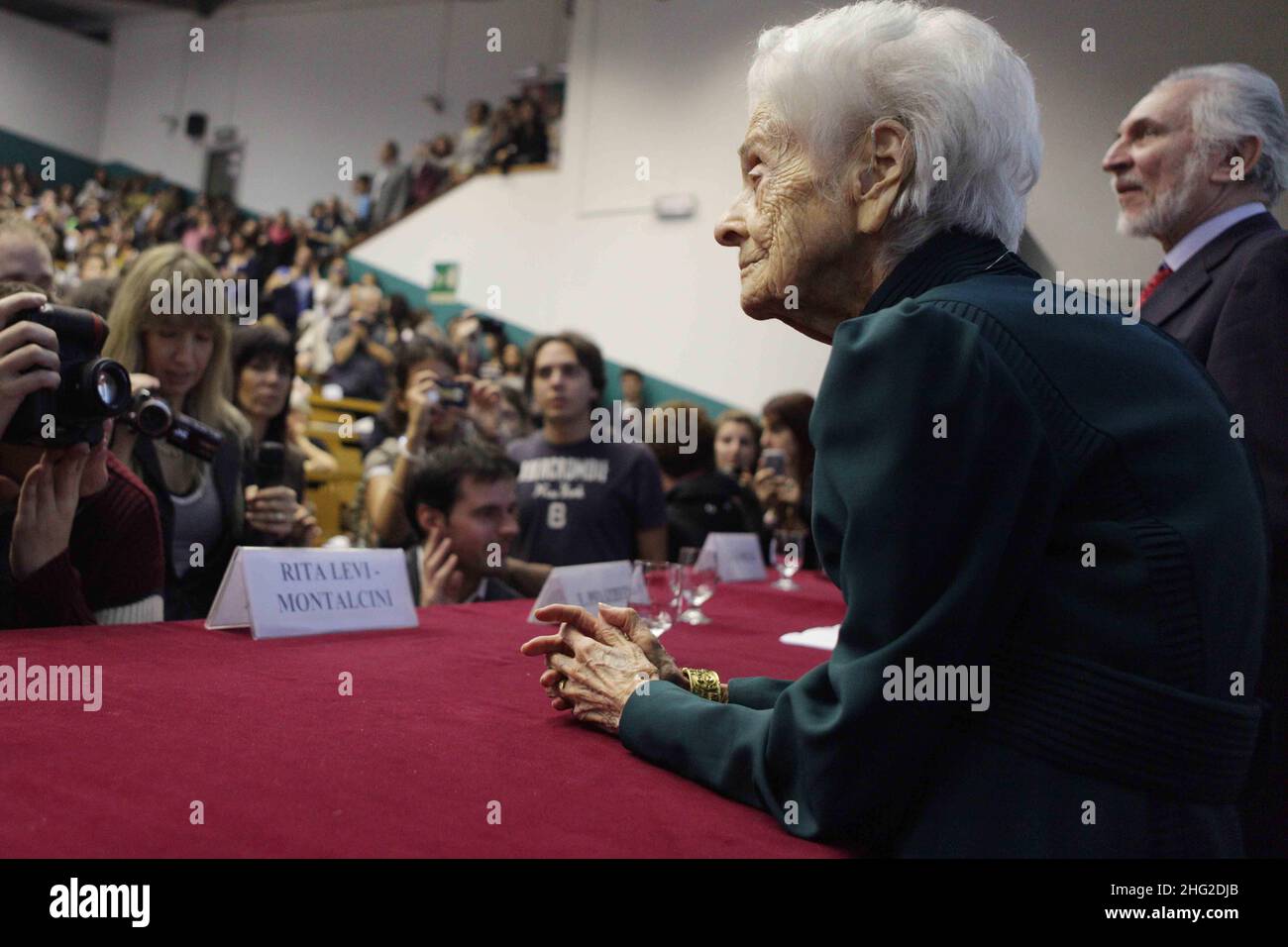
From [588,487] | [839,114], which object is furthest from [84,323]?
[588,487]

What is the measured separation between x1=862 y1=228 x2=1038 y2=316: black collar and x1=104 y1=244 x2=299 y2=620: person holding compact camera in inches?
59.7

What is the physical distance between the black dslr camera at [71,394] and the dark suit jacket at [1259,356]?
4.93ft

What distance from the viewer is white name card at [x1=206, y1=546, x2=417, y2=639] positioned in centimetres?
149

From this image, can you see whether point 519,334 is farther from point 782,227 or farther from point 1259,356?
point 782,227

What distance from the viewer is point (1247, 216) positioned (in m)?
2.11

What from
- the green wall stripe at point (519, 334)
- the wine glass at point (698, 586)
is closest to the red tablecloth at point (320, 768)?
the wine glass at point (698, 586)

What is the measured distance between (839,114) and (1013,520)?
0.48 meters

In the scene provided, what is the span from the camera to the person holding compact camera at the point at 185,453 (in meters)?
2.15

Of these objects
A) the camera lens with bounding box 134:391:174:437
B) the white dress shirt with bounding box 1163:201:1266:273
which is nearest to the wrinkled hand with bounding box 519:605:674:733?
the camera lens with bounding box 134:391:174:437

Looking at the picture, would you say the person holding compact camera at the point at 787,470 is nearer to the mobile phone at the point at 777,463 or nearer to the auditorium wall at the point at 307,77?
the mobile phone at the point at 777,463

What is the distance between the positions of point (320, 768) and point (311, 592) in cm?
73

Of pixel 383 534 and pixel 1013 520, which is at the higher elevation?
pixel 1013 520
